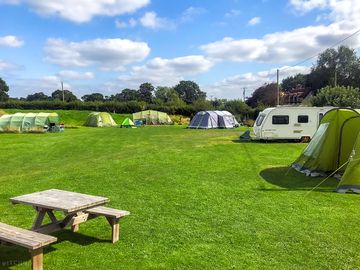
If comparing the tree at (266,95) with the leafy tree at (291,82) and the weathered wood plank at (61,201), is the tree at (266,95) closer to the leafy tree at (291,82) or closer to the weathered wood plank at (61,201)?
the leafy tree at (291,82)

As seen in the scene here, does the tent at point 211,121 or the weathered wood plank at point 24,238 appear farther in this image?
the tent at point 211,121

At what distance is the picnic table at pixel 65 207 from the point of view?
14.8 ft

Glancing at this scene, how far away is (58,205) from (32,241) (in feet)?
2.44

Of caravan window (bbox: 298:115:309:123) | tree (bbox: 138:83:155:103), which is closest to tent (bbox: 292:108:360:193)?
caravan window (bbox: 298:115:309:123)

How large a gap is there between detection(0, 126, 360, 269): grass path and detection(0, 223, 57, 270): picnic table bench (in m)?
0.51

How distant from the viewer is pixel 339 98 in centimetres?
3756

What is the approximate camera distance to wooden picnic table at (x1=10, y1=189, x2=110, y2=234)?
4.47m

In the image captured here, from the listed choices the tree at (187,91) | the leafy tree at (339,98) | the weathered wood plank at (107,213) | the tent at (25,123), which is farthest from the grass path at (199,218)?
the tree at (187,91)

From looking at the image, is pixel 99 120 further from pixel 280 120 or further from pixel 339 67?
pixel 339 67

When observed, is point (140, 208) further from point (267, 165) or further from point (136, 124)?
point (136, 124)

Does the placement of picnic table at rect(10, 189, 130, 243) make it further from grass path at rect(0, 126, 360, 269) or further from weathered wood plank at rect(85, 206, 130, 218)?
grass path at rect(0, 126, 360, 269)

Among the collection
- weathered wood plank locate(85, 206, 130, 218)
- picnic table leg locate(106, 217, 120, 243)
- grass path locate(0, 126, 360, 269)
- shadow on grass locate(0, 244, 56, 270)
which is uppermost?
weathered wood plank locate(85, 206, 130, 218)

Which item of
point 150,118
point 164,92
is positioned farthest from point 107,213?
point 164,92

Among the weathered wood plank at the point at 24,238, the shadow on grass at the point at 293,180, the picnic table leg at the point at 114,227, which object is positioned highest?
the weathered wood plank at the point at 24,238
